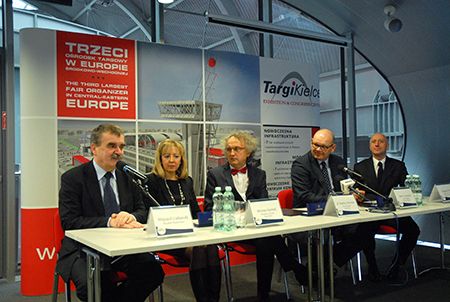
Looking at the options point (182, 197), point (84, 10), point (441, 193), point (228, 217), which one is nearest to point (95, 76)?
point (84, 10)

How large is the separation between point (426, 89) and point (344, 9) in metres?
1.42

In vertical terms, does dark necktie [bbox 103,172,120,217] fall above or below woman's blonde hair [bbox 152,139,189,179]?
below

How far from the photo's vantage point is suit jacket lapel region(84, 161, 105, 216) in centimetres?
243

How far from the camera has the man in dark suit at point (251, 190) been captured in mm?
3000

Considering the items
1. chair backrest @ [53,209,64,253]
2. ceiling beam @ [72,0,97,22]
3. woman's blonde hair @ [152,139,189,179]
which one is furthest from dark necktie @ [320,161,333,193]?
ceiling beam @ [72,0,97,22]

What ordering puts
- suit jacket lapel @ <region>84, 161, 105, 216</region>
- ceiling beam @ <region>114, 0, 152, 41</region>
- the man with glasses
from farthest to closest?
ceiling beam @ <region>114, 0, 152, 41</region>, the man with glasses, suit jacket lapel @ <region>84, 161, 105, 216</region>

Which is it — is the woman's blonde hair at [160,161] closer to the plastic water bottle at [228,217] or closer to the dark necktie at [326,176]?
the plastic water bottle at [228,217]

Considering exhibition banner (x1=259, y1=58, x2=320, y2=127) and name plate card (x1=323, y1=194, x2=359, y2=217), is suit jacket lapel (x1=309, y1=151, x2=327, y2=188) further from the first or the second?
exhibition banner (x1=259, y1=58, x2=320, y2=127)

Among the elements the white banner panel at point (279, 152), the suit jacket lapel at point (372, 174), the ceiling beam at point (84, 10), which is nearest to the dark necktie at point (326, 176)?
the suit jacket lapel at point (372, 174)

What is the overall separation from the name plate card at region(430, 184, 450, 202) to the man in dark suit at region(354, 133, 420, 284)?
0.29 meters

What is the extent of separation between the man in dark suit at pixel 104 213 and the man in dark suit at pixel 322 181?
1.42m

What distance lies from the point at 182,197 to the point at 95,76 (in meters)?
1.52

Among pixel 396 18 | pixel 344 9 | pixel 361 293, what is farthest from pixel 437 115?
pixel 361 293

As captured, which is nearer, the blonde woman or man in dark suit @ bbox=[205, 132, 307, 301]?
the blonde woman
